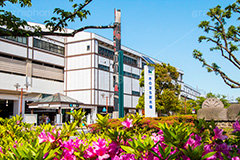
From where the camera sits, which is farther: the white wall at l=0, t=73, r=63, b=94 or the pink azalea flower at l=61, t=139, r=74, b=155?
the white wall at l=0, t=73, r=63, b=94

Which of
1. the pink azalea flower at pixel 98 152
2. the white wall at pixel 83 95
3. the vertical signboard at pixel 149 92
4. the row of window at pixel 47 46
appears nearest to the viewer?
the pink azalea flower at pixel 98 152

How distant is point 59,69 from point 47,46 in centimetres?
507

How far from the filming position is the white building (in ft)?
115

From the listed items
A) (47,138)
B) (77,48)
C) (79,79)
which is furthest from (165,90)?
(47,138)

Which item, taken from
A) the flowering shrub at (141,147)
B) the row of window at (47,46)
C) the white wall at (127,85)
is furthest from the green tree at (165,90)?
the flowering shrub at (141,147)

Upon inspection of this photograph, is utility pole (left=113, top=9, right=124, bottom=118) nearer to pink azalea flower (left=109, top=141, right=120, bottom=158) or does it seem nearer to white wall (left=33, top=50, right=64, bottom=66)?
pink azalea flower (left=109, top=141, right=120, bottom=158)

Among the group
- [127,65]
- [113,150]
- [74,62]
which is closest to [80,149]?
[113,150]

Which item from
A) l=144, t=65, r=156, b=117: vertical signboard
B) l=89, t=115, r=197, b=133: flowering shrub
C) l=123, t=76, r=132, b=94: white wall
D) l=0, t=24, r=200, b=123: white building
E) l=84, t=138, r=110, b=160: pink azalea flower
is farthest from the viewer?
l=123, t=76, r=132, b=94: white wall

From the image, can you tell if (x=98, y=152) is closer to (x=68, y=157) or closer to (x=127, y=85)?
(x=68, y=157)

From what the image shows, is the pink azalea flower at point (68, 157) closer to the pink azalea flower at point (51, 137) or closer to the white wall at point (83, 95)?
the pink azalea flower at point (51, 137)

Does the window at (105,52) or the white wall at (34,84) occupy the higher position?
the window at (105,52)

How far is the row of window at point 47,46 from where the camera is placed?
1509 inches

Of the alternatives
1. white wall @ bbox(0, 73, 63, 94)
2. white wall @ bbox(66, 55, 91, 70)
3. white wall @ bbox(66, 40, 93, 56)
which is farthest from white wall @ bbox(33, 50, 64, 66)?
white wall @ bbox(0, 73, 63, 94)

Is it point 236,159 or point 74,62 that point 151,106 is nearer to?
point 236,159
